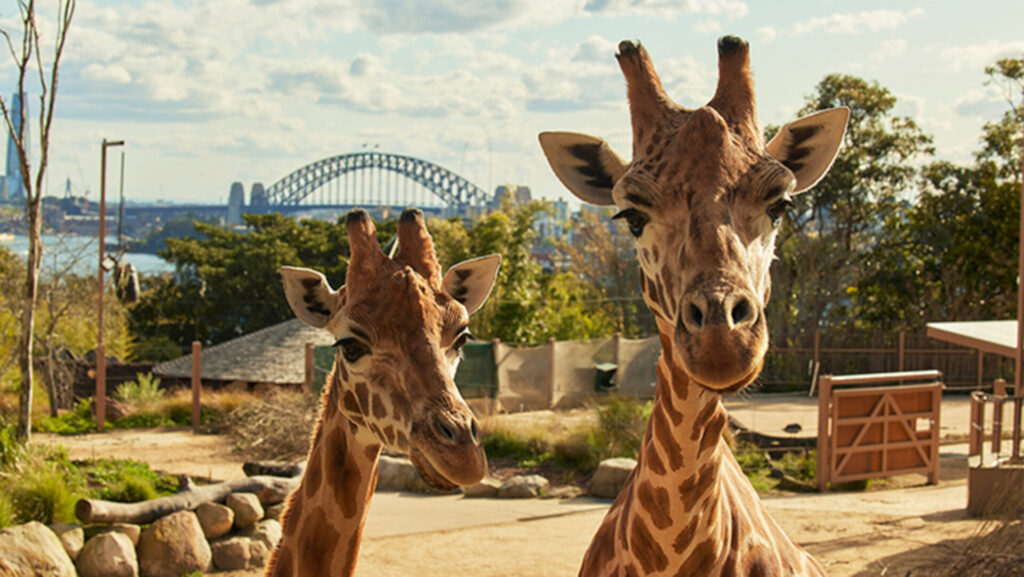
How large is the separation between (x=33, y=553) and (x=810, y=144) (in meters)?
7.68

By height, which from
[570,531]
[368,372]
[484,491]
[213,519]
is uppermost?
[368,372]

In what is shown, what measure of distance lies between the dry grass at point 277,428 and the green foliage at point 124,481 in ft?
14.9

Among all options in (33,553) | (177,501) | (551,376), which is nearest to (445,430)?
(33,553)

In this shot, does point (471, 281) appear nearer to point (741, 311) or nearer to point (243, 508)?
point (741, 311)

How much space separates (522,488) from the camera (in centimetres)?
1416

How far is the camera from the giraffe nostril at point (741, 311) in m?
2.24

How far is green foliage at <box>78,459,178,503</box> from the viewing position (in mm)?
10219

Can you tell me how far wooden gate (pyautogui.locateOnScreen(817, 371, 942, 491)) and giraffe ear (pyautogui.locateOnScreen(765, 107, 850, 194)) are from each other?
11323 mm

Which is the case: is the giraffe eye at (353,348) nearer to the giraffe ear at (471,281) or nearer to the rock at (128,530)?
the giraffe ear at (471,281)

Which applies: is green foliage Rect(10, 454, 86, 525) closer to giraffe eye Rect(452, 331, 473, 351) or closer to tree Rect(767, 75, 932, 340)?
giraffe eye Rect(452, 331, 473, 351)

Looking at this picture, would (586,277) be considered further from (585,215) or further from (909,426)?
(909,426)

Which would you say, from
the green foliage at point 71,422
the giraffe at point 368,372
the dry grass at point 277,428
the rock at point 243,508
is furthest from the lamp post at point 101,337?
the giraffe at point 368,372

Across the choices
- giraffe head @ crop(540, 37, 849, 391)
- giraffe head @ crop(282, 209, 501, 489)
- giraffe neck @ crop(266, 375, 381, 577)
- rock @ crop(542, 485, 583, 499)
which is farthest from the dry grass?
giraffe head @ crop(540, 37, 849, 391)

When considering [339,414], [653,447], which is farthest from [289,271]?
[653,447]
